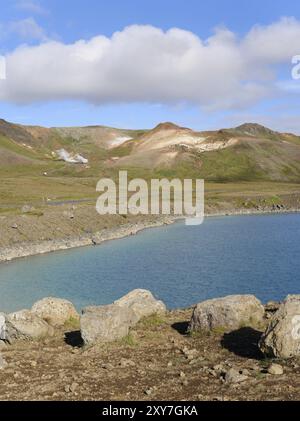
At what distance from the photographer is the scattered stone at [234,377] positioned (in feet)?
61.1

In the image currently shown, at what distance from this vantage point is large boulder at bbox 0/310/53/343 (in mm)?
27031

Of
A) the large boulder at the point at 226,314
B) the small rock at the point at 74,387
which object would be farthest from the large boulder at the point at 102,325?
the small rock at the point at 74,387

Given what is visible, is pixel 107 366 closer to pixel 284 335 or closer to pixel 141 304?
pixel 284 335

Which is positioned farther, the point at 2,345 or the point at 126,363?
the point at 2,345

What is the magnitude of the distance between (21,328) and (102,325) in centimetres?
519

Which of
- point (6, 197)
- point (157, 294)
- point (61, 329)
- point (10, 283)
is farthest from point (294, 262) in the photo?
point (6, 197)

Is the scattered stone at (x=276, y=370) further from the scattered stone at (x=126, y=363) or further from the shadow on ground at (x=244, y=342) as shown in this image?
the scattered stone at (x=126, y=363)

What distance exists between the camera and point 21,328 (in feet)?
88.8

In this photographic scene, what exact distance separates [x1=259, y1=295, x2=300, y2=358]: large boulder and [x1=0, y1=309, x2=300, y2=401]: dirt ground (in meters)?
0.49

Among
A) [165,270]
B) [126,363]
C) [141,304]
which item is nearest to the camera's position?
[126,363]

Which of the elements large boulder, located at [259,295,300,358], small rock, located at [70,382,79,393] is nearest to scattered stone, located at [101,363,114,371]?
small rock, located at [70,382,79,393]

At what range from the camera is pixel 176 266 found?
69.1 m

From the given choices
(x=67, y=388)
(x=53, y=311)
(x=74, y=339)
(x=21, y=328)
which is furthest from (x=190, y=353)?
(x=53, y=311)
